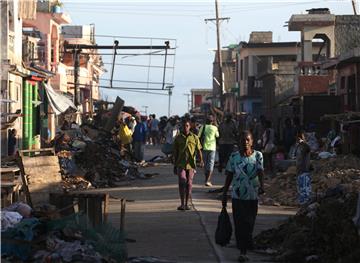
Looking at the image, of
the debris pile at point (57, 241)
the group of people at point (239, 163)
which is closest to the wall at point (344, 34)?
the group of people at point (239, 163)

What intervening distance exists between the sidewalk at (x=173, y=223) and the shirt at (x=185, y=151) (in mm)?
844

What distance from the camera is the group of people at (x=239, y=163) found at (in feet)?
33.2

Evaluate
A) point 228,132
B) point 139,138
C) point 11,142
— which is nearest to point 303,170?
point 228,132

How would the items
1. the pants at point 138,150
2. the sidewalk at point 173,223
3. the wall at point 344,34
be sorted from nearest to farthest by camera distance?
the sidewalk at point 173,223, the pants at point 138,150, the wall at point 344,34

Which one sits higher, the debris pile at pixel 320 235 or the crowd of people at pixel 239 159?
the crowd of people at pixel 239 159

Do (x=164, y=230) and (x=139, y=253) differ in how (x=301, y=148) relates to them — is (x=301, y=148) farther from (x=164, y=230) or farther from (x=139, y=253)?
(x=139, y=253)

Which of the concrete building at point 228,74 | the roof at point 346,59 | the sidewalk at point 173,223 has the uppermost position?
the concrete building at point 228,74

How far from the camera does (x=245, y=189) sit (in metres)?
10.1

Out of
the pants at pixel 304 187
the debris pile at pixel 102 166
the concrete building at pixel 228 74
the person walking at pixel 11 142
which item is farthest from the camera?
the concrete building at pixel 228 74

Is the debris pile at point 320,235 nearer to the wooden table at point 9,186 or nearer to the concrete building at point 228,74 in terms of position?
the wooden table at point 9,186

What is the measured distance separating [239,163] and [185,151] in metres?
4.94

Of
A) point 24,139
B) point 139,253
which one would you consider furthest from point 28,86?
point 139,253

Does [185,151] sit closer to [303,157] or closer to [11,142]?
[303,157]

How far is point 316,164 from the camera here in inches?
738
